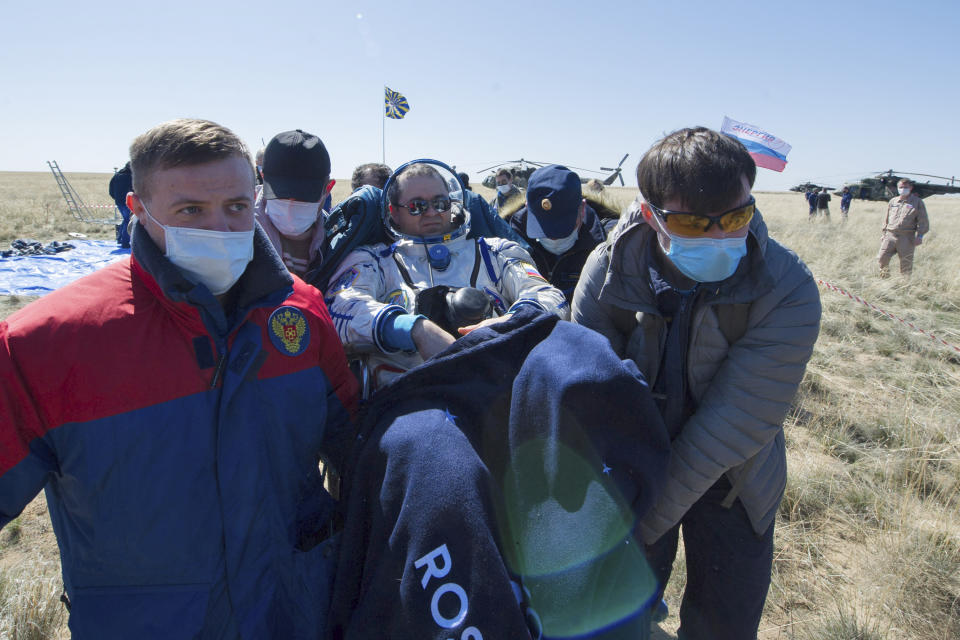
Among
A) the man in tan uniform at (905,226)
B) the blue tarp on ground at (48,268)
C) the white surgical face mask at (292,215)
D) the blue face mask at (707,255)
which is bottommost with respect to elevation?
the blue tarp on ground at (48,268)

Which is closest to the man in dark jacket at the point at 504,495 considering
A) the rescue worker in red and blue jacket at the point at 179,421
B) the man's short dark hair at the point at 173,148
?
the rescue worker in red and blue jacket at the point at 179,421

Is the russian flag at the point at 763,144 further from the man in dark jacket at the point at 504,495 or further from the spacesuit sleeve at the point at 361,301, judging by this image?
the man in dark jacket at the point at 504,495

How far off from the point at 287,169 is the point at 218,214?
0.99 metres

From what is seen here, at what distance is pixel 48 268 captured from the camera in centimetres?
1002

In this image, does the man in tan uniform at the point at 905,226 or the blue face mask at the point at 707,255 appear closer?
the blue face mask at the point at 707,255

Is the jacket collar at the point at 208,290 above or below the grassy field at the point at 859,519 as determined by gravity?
above

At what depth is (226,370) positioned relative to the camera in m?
1.47

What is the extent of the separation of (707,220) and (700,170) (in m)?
0.16

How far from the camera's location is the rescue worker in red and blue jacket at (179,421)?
1299 millimetres

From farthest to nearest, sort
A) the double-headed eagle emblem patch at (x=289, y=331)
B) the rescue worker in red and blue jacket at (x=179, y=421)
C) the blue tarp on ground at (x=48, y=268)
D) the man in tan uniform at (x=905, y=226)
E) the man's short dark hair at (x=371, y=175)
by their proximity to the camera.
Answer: the man in tan uniform at (x=905, y=226), the blue tarp on ground at (x=48, y=268), the man's short dark hair at (x=371, y=175), the double-headed eagle emblem patch at (x=289, y=331), the rescue worker in red and blue jacket at (x=179, y=421)

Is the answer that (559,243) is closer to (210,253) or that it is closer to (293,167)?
(293,167)

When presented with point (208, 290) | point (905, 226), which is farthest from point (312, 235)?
point (905, 226)

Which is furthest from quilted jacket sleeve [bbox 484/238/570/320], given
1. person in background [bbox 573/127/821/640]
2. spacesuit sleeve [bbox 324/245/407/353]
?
spacesuit sleeve [bbox 324/245/407/353]

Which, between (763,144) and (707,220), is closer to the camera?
(707,220)
